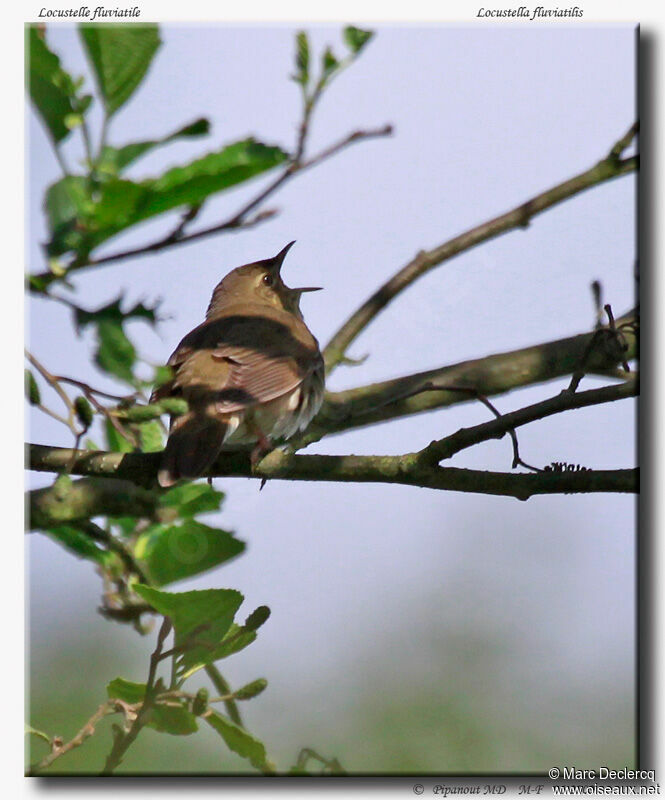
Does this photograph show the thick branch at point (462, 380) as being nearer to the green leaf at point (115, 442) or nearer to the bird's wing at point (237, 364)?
the bird's wing at point (237, 364)

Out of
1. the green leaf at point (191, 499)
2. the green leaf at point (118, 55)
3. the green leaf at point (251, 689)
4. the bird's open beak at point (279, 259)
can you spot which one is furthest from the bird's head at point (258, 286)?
the green leaf at point (118, 55)

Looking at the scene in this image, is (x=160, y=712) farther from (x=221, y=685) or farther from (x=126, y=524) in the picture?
A: (x=126, y=524)

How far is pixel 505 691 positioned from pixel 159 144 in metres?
2.64

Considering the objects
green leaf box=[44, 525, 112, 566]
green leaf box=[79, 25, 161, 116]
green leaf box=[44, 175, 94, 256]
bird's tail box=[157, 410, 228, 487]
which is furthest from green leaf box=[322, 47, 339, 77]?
green leaf box=[44, 525, 112, 566]

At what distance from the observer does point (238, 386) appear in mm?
3689

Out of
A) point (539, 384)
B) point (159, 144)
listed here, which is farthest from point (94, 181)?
point (539, 384)

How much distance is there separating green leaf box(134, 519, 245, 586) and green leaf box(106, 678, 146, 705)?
1.95ft

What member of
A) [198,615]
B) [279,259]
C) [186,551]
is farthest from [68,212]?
[279,259]

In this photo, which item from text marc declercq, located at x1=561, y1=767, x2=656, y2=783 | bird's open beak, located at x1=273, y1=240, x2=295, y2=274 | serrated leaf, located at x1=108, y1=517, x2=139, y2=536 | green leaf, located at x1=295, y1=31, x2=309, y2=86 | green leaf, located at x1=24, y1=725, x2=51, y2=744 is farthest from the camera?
bird's open beak, located at x1=273, y1=240, x2=295, y2=274

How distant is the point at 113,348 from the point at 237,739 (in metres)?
1.42

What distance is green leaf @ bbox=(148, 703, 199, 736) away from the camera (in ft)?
8.25

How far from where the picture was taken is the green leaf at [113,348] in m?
1.61

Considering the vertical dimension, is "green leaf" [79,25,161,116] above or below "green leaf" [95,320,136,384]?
above

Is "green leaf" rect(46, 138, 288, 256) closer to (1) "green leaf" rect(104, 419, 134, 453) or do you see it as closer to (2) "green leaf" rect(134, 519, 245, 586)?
(2) "green leaf" rect(134, 519, 245, 586)
